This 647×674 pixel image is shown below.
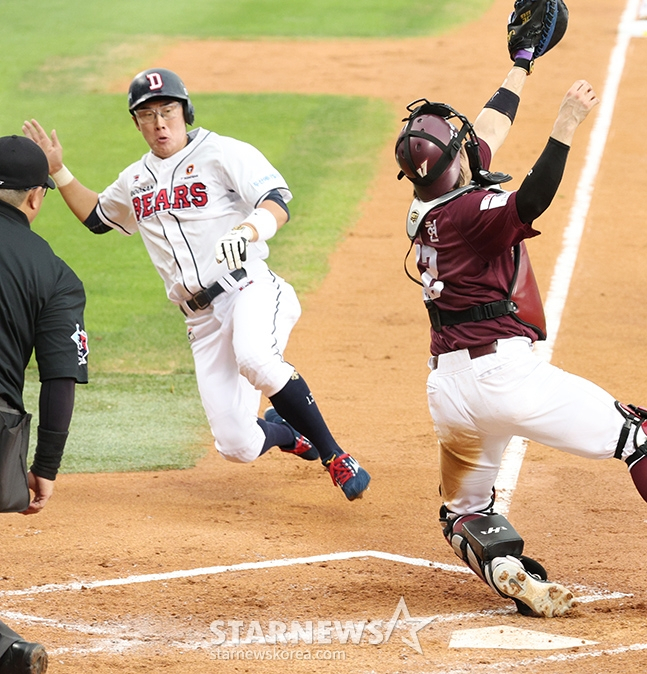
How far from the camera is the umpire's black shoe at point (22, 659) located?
367 centimetres

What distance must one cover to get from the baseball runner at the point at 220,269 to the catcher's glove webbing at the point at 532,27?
4.49ft

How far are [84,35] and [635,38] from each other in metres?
8.71

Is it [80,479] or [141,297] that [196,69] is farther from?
[80,479]

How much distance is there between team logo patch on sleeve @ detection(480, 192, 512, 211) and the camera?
419 cm

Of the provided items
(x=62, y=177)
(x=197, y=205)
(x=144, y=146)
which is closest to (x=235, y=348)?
(x=197, y=205)

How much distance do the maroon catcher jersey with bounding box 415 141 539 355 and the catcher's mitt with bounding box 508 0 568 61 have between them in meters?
1.36

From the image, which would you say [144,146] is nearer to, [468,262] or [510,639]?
[468,262]

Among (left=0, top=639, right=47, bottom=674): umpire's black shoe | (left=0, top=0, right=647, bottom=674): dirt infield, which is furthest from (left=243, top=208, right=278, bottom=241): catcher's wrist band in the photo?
(left=0, top=639, right=47, bottom=674): umpire's black shoe

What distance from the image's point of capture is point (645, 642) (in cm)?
404

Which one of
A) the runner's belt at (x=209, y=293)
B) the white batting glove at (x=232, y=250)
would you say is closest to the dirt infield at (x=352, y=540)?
the runner's belt at (x=209, y=293)

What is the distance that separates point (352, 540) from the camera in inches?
216

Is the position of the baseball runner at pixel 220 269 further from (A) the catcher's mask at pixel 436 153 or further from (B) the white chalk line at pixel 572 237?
(A) the catcher's mask at pixel 436 153

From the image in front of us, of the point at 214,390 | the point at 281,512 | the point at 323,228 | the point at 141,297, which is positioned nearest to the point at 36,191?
the point at 214,390

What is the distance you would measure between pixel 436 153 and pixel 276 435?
2.37 m
